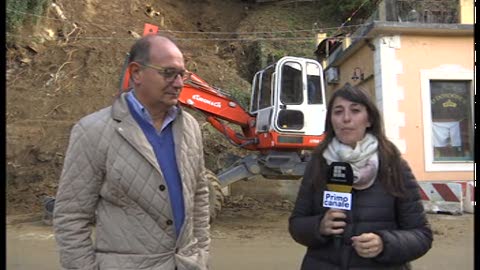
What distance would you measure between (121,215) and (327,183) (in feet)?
Result: 2.25

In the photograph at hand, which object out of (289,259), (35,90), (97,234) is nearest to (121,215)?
(97,234)

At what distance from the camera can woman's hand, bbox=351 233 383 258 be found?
5.33ft

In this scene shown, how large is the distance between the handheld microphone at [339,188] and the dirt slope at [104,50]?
5.43 m

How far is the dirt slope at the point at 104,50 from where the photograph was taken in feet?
26.8

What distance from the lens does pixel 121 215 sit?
5.32 ft

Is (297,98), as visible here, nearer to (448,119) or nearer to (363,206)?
(448,119)

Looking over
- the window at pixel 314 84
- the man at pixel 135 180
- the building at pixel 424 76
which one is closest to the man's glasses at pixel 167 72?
the man at pixel 135 180

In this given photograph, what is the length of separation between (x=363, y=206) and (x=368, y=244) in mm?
128

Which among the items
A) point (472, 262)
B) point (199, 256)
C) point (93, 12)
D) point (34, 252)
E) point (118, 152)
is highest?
point (93, 12)

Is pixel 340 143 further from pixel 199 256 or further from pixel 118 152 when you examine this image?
pixel 118 152

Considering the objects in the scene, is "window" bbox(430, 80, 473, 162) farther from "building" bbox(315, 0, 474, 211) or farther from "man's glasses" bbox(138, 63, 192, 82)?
"man's glasses" bbox(138, 63, 192, 82)

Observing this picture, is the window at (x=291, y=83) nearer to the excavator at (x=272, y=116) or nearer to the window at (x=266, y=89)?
the excavator at (x=272, y=116)

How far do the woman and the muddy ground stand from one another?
1.11 meters

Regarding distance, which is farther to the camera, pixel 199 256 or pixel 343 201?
pixel 199 256
